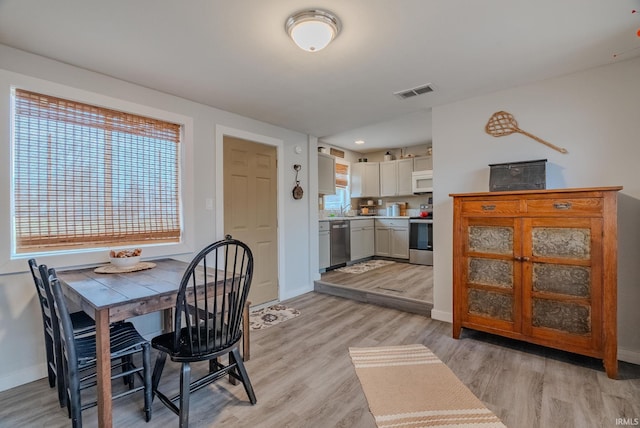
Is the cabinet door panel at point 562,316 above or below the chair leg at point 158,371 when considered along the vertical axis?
above

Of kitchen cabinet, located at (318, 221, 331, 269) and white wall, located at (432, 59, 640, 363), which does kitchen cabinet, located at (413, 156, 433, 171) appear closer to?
kitchen cabinet, located at (318, 221, 331, 269)

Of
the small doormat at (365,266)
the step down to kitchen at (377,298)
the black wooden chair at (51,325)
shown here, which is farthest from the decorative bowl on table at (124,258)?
the small doormat at (365,266)

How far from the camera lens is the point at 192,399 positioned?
72.3 inches

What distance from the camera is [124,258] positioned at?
7.17 ft

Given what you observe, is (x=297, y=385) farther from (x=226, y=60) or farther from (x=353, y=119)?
(x=353, y=119)

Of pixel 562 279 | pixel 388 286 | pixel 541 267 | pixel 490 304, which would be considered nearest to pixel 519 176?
pixel 541 267

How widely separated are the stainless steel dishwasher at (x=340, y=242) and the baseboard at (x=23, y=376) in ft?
12.0

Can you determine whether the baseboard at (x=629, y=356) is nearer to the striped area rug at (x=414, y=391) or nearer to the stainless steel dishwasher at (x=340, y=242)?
the striped area rug at (x=414, y=391)

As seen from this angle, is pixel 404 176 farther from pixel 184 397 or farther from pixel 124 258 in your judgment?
pixel 184 397

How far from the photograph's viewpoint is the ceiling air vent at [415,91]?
263 cm

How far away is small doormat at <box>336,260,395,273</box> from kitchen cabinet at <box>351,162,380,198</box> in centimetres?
144

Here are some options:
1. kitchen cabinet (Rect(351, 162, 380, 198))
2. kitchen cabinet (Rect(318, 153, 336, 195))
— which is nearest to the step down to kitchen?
kitchen cabinet (Rect(318, 153, 336, 195))

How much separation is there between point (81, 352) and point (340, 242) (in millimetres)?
3981

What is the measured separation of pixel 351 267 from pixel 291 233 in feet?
6.05
